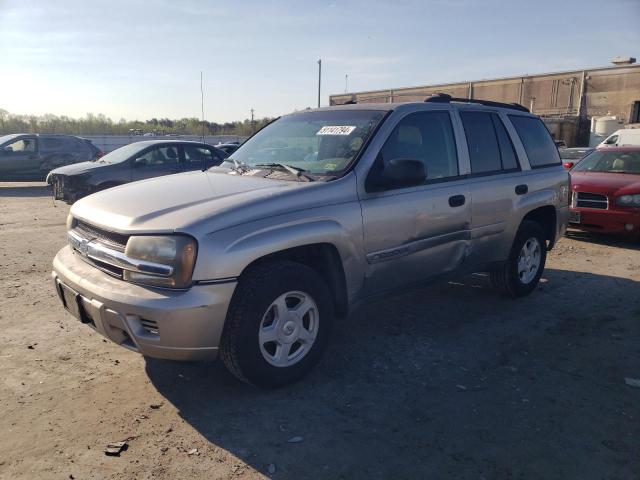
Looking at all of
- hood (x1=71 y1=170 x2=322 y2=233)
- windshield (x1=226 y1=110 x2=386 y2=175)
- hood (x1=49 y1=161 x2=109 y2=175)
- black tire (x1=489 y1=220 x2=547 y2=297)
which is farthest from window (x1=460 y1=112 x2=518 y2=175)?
hood (x1=49 y1=161 x2=109 y2=175)

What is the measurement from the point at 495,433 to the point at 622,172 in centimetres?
741

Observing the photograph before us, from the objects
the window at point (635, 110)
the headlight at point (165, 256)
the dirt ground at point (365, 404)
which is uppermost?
the window at point (635, 110)

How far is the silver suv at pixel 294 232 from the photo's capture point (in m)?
2.85

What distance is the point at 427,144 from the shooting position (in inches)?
162

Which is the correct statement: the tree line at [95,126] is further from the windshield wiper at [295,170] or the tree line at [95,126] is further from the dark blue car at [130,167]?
the windshield wiper at [295,170]

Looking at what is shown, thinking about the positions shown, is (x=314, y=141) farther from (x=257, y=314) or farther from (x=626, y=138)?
(x=626, y=138)

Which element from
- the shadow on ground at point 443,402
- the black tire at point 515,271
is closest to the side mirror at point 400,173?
the shadow on ground at point 443,402

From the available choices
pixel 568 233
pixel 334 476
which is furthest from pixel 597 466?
pixel 568 233

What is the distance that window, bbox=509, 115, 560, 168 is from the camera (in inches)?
204

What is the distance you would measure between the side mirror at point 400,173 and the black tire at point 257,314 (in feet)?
2.74

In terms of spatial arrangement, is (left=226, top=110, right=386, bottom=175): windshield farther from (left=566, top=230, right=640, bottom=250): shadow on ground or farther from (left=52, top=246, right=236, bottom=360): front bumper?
(left=566, top=230, right=640, bottom=250): shadow on ground

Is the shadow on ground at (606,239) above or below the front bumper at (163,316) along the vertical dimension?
below

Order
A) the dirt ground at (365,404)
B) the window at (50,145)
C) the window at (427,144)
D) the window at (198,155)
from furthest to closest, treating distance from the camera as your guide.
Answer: the window at (50,145), the window at (198,155), the window at (427,144), the dirt ground at (365,404)

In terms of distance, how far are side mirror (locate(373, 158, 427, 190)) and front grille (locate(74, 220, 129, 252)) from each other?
1.72 metres
